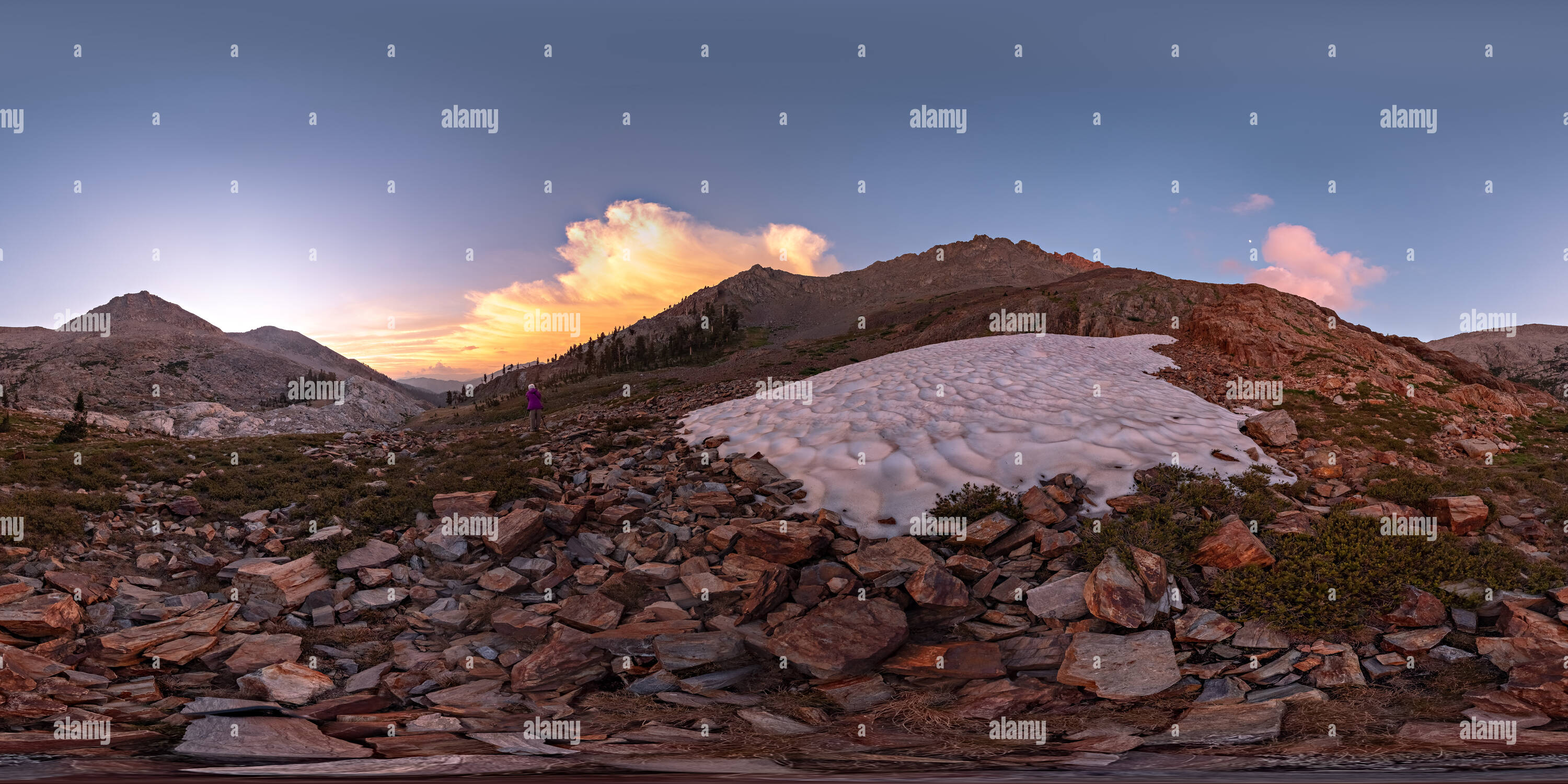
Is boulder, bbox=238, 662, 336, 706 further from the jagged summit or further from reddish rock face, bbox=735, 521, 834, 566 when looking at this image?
the jagged summit

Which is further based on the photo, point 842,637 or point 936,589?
point 936,589

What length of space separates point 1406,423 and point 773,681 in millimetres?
16644

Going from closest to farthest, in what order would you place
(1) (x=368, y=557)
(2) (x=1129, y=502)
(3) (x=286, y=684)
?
(3) (x=286, y=684), (2) (x=1129, y=502), (1) (x=368, y=557)

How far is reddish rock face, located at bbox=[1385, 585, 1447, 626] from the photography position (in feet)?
21.0

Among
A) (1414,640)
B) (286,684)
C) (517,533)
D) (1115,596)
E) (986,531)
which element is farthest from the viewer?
(517,533)

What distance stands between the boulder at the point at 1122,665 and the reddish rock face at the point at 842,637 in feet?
5.65

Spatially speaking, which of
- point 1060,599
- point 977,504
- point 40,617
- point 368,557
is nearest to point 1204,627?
point 1060,599

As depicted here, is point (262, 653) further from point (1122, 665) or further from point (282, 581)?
point (1122, 665)

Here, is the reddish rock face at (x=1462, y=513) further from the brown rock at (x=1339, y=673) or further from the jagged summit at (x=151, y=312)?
the jagged summit at (x=151, y=312)

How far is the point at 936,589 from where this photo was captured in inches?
288

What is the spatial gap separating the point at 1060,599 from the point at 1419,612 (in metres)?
3.55

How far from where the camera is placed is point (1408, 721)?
516cm

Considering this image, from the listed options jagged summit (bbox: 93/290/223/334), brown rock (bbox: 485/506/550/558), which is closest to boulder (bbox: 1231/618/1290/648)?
brown rock (bbox: 485/506/550/558)

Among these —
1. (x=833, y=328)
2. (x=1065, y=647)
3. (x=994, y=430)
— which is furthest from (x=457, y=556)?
(x=833, y=328)
